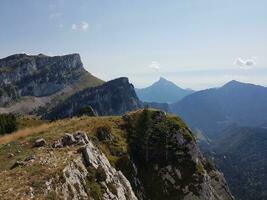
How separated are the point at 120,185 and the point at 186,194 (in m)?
22.0

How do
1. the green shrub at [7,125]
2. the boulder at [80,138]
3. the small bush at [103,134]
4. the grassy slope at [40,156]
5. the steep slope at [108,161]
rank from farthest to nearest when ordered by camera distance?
the green shrub at [7,125] < the small bush at [103,134] < the boulder at [80,138] < the steep slope at [108,161] < the grassy slope at [40,156]

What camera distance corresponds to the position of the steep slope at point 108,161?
28703 millimetres

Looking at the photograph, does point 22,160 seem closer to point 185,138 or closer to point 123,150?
point 123,150

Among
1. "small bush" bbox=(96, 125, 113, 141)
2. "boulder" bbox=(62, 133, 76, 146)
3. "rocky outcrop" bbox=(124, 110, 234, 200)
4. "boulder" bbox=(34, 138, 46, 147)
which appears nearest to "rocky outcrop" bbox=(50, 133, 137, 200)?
"boulder" bbox=(62, 133, 76, 146)

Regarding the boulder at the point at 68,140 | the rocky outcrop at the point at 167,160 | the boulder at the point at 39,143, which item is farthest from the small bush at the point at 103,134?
the boulder at the point at 68,140

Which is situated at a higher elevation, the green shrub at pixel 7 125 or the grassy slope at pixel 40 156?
the grassy slope at pixel 40 156

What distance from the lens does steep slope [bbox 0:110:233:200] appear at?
2870 cm

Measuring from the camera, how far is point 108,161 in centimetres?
4494

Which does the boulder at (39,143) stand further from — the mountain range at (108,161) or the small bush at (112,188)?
the small bush at (112,188)

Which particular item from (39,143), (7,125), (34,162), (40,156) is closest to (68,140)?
(39,143)

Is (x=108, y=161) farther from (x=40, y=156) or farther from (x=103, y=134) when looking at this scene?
(x=103, y=134)

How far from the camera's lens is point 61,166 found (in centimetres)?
3022

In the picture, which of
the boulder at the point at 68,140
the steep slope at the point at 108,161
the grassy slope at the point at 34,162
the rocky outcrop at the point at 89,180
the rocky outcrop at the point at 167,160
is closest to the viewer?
the grassy slope at the point at 34,162

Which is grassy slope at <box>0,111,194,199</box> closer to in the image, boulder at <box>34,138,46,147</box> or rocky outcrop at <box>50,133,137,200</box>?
boulder at <box>34,138,46,147</box>
